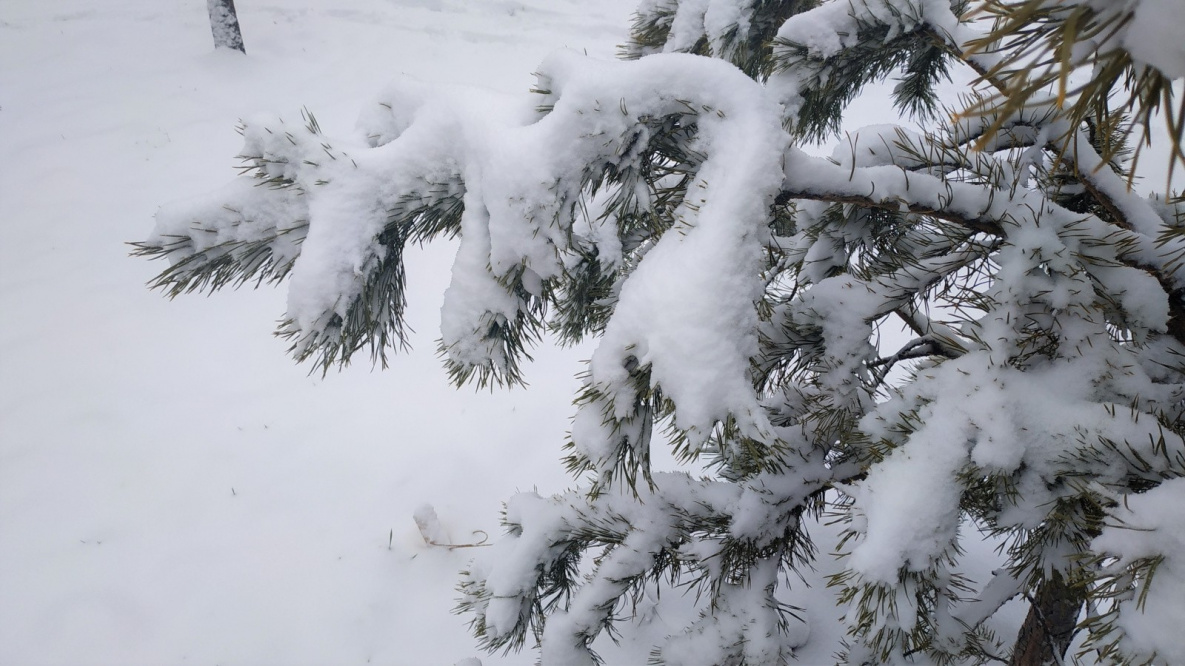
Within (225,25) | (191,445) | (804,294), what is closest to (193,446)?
(191,445)

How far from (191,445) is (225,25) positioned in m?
7.52

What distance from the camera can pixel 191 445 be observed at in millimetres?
4516

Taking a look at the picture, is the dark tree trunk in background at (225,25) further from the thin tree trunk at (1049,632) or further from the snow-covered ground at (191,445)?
the thin tree trunk at (1049,632)

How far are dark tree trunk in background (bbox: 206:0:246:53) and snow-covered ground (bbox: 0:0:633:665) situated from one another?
1399 millimetres

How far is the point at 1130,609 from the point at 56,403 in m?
6.21

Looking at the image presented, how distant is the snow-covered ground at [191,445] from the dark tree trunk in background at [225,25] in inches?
55.1

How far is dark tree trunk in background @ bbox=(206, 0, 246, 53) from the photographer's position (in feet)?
29.3

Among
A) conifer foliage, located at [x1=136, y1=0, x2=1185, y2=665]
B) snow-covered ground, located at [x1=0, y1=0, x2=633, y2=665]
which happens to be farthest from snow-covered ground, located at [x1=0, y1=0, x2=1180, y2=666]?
conifer foliage, located at [x1=136, y1=0, x2=1185, y2=665]

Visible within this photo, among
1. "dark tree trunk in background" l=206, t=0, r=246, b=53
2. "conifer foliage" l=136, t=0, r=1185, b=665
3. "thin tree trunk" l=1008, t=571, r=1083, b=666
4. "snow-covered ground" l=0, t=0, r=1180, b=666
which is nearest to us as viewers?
"conifer foliage" l=136, t=0, r=1185, b=665

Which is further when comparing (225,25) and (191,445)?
(225,25)

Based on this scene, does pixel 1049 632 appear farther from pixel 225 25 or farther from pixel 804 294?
pixel 225 25

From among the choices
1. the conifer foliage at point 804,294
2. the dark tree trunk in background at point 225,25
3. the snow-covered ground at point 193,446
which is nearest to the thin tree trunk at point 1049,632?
the conifer foliage at point 804,294

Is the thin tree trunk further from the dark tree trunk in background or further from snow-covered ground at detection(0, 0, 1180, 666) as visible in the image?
the dark tree trunk in background

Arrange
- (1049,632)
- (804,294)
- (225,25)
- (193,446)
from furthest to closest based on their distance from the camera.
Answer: (225,25)
(193,446)
(1049,632)
(804,294)
